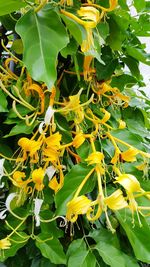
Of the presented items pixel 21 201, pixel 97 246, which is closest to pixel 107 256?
pixel 97 246

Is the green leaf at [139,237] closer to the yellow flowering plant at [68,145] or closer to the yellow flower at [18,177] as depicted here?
the yellow flowering plant at [68,145]

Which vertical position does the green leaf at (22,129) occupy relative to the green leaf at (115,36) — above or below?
below

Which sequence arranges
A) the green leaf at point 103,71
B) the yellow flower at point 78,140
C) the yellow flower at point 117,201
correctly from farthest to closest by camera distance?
the green leaf at point 103,71 < the yellow flower at point 78,140 < the yellow flower at point 117,201

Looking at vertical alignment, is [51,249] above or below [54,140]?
below

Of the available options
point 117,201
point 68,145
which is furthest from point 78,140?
point 117,201

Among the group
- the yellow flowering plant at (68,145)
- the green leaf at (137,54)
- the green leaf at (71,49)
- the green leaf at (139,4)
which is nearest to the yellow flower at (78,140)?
the yellow flowering plant at (68,145)

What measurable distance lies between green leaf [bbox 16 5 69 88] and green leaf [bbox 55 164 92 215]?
0.44ft

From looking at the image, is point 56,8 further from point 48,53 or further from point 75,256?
point 75,256

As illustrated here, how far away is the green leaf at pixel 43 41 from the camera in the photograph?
37 centimetres

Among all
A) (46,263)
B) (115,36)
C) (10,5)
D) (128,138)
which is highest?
(10,5)

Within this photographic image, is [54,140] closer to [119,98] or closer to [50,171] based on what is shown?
[50,171]

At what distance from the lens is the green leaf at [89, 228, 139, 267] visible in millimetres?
485

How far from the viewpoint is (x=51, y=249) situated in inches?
18.9

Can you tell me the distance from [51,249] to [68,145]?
136 mm
